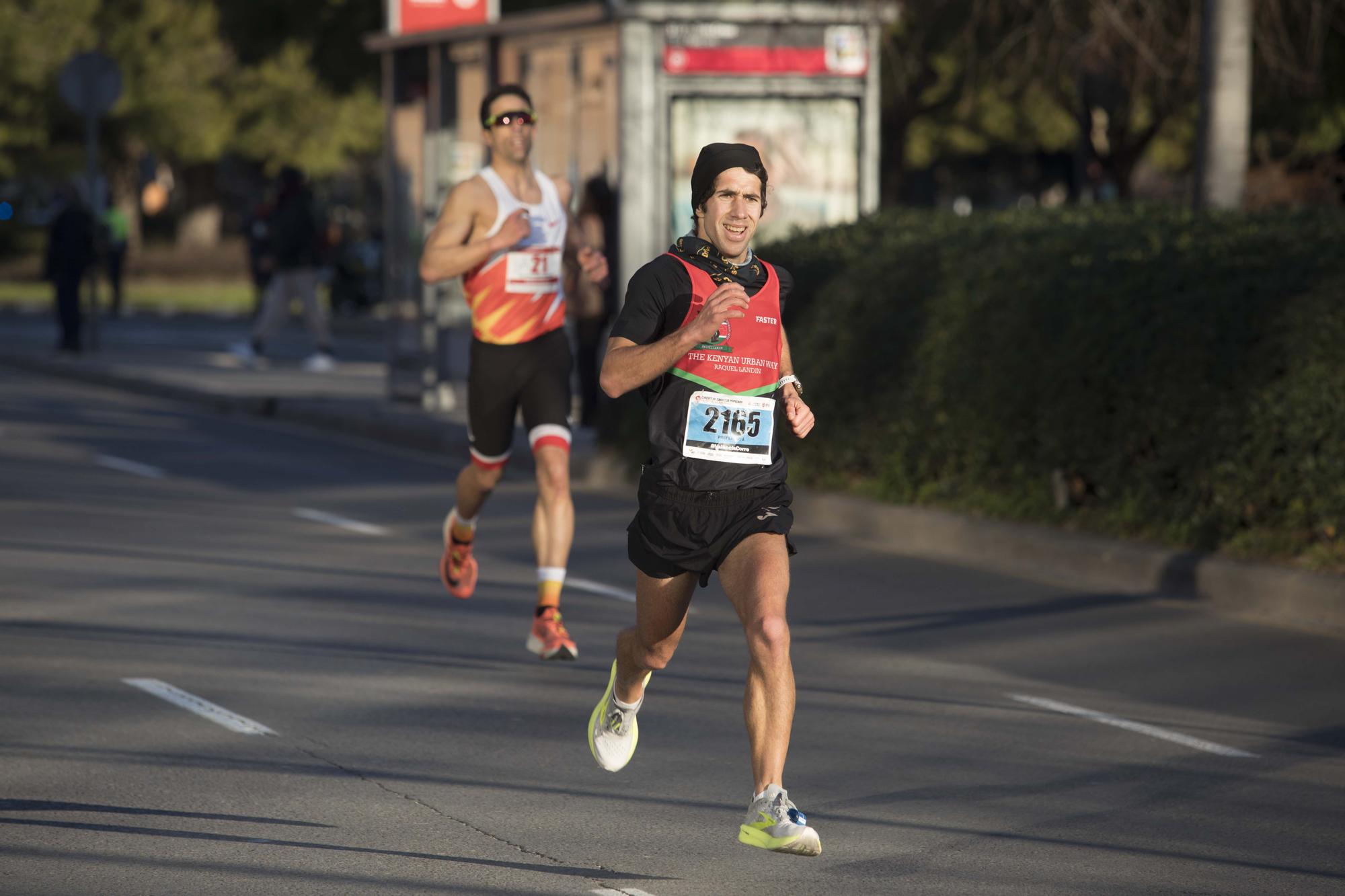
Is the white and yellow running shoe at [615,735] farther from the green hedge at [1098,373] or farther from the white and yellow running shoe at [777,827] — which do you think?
the green hedge at [1098,373]

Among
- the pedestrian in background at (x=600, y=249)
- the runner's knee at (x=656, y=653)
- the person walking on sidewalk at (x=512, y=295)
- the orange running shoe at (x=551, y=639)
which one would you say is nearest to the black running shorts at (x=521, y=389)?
the person walking on sidewalk at (x=512, y=295)

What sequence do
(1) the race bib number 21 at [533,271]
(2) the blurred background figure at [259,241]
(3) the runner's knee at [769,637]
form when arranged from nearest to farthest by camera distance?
(3) the runner's knee at [769,637] < (1) the race bib number 21 at [533,271] < (2) the blurred background figure at [259,241]

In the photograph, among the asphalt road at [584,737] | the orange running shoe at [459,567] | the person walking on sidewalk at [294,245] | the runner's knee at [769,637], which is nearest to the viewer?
the runner's knee at [769,637]

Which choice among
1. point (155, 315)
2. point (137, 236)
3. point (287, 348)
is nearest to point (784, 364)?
point (287, 348)

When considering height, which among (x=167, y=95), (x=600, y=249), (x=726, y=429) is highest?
(x=167, y=95)

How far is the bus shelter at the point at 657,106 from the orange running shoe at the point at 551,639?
775cm

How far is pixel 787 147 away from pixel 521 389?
8.13m

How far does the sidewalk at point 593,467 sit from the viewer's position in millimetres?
9781

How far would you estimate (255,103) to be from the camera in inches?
2184

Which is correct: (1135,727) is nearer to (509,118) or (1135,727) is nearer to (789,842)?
(789,842)

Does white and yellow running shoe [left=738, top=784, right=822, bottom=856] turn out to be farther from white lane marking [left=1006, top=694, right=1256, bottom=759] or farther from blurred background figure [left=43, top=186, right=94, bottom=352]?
blurred background figure [left=43, top=186, right=94, bottom=352]

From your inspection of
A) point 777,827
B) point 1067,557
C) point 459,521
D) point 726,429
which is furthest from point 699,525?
point 1067,557

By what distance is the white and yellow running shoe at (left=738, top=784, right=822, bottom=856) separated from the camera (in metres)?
5.31

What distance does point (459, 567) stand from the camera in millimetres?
9523
